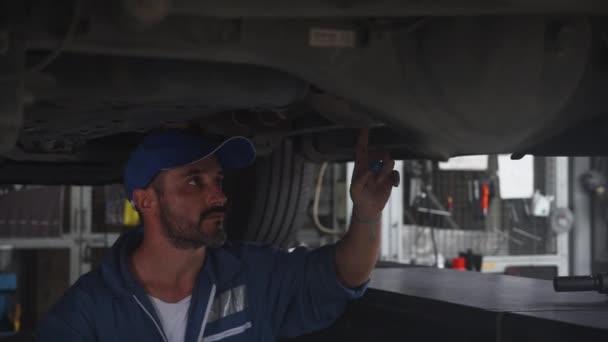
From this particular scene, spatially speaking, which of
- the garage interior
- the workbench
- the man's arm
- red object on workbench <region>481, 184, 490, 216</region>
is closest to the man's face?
the man's arm

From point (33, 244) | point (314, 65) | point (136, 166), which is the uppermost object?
point (314, 65)

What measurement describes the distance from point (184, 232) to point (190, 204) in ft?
0.22

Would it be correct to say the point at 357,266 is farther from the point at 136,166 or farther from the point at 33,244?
the point at 33,244

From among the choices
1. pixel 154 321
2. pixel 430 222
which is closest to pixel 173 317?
pixel 154 321

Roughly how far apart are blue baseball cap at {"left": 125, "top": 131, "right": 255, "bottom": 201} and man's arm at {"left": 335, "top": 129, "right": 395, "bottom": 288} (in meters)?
0.31

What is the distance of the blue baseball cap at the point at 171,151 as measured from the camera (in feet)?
6.81

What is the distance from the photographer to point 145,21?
110cm

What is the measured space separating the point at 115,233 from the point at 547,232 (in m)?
3.09

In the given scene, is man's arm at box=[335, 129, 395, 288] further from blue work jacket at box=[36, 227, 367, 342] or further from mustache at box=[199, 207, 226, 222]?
mustache at box=[199, 207, 226, 222]

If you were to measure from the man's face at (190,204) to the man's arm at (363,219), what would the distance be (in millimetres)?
303

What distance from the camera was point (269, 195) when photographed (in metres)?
2.77

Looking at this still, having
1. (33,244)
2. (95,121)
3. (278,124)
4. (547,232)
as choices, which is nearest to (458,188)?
(547,232)

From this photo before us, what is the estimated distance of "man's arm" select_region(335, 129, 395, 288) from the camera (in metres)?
1.92

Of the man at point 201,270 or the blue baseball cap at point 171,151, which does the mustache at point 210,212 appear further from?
the blue baseball cap at point 171,151
